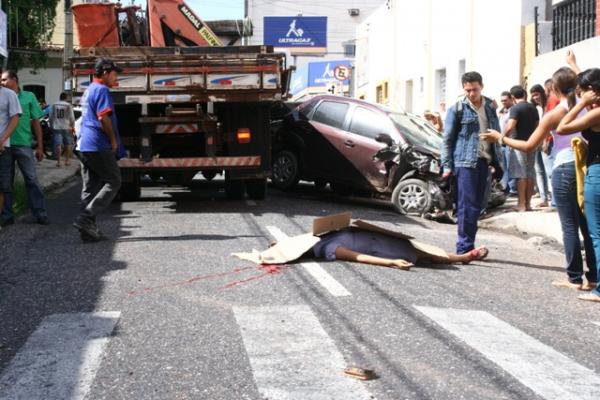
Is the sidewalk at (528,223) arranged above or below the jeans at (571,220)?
below

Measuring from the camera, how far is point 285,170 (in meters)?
14.5

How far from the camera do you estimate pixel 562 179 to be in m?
7.13

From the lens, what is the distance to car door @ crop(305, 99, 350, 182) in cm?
1375

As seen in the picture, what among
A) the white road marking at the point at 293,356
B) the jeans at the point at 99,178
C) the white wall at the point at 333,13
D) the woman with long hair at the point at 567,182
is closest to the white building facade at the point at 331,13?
the white wall at the point at 333,13

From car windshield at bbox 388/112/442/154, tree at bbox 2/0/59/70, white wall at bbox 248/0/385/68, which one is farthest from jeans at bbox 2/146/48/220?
white wall at bbox 248/0/385/68

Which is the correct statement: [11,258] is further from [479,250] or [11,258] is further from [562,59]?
[562,59]

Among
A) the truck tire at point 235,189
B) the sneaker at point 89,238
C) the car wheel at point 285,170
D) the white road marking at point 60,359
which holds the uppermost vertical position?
the car wheel at point 285,170

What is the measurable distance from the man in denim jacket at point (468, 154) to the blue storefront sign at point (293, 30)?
52.7 meters

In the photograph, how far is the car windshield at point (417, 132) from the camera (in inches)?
512

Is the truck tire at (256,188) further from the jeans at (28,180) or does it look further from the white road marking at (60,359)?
the white road marking at (60,359)

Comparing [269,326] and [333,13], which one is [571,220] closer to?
[269,326]

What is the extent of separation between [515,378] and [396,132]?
29.0 ft

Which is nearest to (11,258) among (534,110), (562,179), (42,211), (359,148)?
(42,211)

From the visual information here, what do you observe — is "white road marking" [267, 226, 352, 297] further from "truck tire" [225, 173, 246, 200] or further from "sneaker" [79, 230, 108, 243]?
"truck tire" [225, 173, 246, 200]
